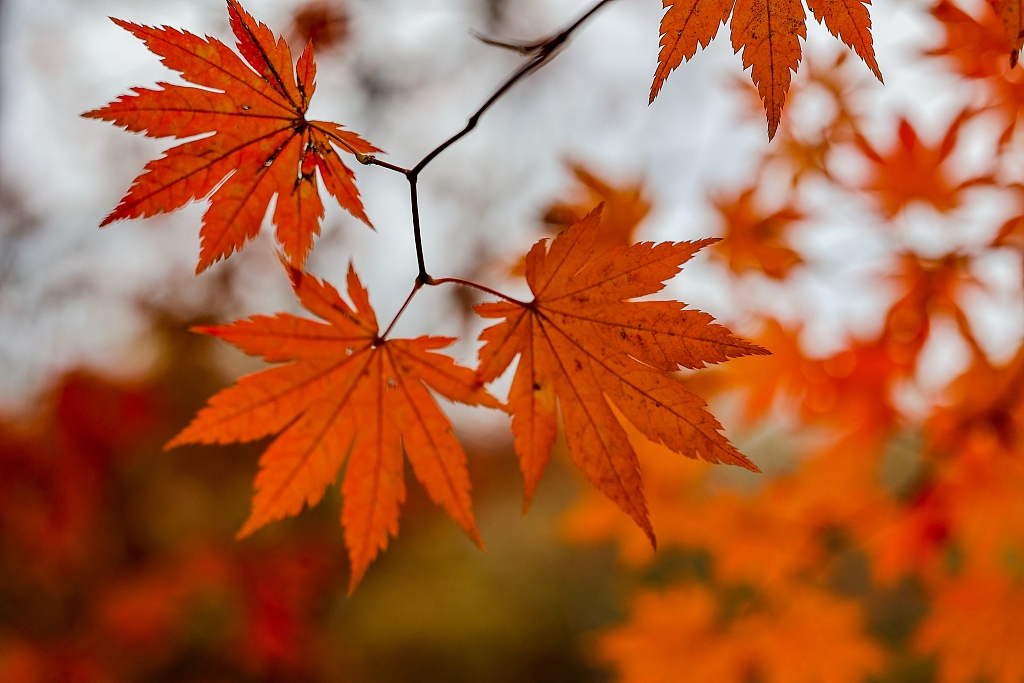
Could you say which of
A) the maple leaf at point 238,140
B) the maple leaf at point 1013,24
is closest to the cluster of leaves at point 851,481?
the maple leaf at point 1013,24

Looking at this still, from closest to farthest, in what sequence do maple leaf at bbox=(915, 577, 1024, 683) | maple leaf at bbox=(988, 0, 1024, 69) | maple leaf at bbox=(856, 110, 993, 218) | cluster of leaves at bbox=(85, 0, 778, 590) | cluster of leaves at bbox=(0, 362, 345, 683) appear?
1. maple leaf at bbox=(988, 0, 1024, 69)
2. cluster of leaves at bbox=(85, 0, 778, 590)
3. maple leaf at bbox=(856, 110, 993, 218)
4. maple leaf at bbox=(915, 577, 1024, 683)
5. cluster of leaves at bbox=(0, 362, 345, 683)

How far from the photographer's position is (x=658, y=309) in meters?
0.73

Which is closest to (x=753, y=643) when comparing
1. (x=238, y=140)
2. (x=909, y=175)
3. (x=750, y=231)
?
(x=750, y=231)

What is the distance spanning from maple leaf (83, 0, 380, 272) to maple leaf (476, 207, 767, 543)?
9.1 inches

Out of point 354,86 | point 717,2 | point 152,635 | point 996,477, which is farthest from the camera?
point 152,635

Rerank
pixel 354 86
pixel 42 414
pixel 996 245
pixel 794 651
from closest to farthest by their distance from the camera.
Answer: pixel 996 245 → pixel 794 651 → pixel 354 86 → pixel 42 414

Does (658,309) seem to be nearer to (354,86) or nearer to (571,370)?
(571,370)

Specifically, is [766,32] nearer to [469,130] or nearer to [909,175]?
[469,130]

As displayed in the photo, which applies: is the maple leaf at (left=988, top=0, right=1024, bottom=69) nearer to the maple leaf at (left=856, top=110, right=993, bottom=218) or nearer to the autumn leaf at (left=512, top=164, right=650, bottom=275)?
the autumn leaf at (left=512, top=164, right=650, bottom=275)

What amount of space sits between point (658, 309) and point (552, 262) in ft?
0.44

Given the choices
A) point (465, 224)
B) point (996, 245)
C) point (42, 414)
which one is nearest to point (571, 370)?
point (996, 245)

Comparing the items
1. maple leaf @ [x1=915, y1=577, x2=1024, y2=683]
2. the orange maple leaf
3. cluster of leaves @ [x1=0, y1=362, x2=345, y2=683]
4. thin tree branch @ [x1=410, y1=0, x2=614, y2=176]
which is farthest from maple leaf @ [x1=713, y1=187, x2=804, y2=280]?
cluster of leaves @ [x1=0, y1=362, x2=345, y2=683]

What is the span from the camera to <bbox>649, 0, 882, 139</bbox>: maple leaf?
610 mm

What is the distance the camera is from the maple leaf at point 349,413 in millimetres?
790
